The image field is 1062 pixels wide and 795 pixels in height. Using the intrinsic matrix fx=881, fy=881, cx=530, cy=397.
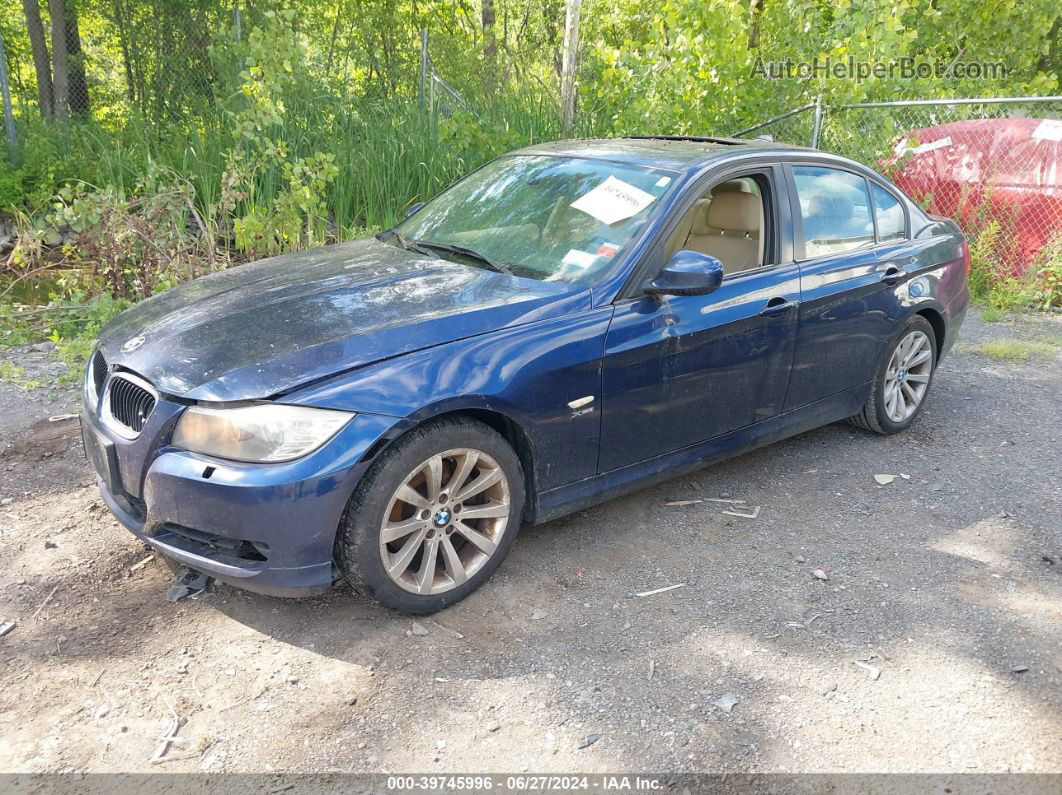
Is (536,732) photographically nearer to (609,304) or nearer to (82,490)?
(609,304)

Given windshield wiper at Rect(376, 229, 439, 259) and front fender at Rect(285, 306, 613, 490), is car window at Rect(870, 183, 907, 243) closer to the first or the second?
front fender at Rect(285, 306, 613, 490)

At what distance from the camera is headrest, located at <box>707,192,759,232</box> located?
4.24m

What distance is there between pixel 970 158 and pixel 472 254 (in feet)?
21.6

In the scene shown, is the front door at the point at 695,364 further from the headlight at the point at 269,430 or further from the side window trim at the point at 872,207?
the headlight at the point at 269,430

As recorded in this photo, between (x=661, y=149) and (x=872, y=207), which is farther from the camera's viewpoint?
(x=872, y=207)

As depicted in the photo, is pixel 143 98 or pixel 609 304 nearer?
pixel 609 304

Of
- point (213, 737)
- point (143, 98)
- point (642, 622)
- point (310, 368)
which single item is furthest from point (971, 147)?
point (143, 98)

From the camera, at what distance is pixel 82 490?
13.5 ft

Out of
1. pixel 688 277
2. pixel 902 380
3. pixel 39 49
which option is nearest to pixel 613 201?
pixel 688 277

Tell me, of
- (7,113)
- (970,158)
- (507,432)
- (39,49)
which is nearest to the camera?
(507,432)

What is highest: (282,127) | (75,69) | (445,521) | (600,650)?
(75,69)

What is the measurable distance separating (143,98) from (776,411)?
9.77 metres

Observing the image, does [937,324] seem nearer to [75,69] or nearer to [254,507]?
[254,507]

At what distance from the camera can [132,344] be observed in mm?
3293
